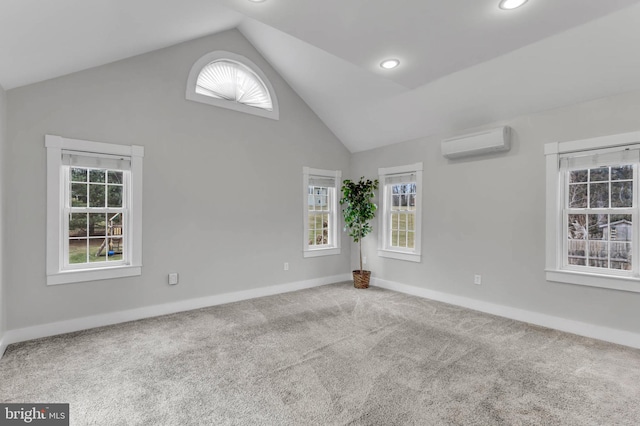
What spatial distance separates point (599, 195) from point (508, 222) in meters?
0.89

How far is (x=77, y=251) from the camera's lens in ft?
11.3

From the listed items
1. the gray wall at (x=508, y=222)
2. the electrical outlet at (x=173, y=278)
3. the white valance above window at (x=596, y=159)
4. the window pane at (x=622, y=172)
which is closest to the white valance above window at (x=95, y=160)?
the electrical outlet at (x=173, y=278)

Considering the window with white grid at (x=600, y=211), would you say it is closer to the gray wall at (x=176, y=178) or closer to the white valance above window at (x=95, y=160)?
the gray wall at (x=176, y=178)

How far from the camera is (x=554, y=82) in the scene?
3213 millimetres

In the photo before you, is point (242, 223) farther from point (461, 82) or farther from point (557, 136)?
point (557, 136)

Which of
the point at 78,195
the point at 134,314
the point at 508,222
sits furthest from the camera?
the point at 508,222

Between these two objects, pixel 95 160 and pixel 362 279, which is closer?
pixel 95 160

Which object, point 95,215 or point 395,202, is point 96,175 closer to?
point 95,215

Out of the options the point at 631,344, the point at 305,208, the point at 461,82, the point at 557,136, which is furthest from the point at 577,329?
the point at 305,208

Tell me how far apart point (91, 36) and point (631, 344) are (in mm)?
5699

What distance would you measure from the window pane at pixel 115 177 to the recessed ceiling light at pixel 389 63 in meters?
3.22

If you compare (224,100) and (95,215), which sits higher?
(224,100)

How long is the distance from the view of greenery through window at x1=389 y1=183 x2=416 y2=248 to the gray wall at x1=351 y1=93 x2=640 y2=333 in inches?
12.0

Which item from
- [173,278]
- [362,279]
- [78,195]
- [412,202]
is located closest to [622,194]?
[412,202]
